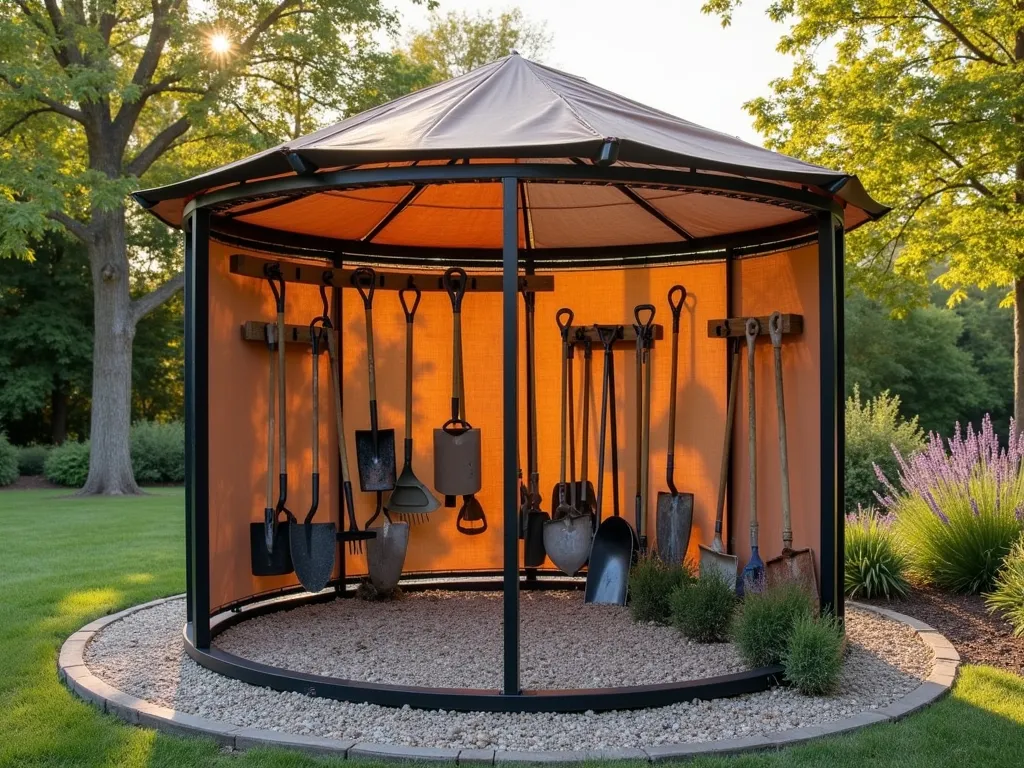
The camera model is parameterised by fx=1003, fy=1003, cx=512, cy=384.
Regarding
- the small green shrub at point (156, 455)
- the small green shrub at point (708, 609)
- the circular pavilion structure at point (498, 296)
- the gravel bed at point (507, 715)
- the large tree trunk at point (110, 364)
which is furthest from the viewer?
the small green shrub at point (156, 455)

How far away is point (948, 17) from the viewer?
10383 millimetres

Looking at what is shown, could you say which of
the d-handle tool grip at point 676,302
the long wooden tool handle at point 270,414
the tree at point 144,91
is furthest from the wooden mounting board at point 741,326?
the tree at point 144,91

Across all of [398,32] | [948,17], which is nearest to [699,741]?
[948,17]

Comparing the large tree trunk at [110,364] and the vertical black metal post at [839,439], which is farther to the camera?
the large tree trunk at [110,364]

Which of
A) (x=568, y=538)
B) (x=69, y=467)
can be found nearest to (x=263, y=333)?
(x=568, y=538)

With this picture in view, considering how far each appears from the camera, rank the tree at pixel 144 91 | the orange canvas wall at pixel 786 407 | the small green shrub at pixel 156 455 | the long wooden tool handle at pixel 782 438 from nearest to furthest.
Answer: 1. the long wooden tool handle at pixel 782 438
2. the orange canvas wall at pixel 786 407
3. the tree at pixel 144 91
4. the small green shrub at pixel 156 455

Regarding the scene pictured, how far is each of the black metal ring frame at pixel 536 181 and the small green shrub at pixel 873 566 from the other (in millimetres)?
1964

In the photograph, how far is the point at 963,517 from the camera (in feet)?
20.4

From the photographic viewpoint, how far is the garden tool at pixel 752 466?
5004 mm

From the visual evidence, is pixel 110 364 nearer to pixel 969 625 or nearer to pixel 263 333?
pixel 263 333

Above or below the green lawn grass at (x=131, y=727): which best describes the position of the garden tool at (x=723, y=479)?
above

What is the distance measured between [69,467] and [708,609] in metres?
14.8

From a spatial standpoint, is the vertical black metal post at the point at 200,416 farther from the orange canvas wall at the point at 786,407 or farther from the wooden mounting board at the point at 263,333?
the orange canvas wall at the point at 786,407

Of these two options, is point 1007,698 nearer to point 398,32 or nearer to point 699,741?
point 699,741
